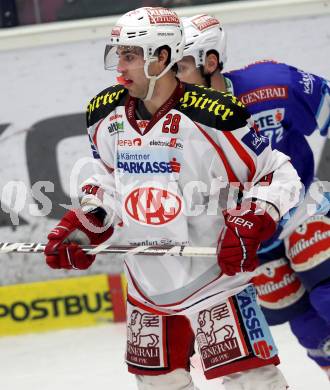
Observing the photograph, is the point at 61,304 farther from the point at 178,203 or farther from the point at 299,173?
the point at 178,203

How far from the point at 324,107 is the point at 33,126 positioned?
189 cm

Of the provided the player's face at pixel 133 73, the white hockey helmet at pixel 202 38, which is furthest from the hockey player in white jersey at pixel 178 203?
the white hockey helmet at pixel 202 38

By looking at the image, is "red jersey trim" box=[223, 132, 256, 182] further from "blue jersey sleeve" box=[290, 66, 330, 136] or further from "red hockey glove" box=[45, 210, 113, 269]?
"blue jersey sleeve" box=[290, 66, 330, 136]

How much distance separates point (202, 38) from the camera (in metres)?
4.07

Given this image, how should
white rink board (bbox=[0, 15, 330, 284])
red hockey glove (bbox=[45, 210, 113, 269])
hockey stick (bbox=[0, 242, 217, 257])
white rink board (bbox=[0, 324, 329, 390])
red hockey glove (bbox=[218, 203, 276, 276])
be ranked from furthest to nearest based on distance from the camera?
1. white rink board (bbox=[0, 15, 330, 284])
2. white rink board (bbox=[0, 324, 329, 390])
3. red hockey glove (bbox=[45, 210, 113, 269])
4. hockey stick (bbox=[0, 242, 217, 257])
5. red hockey glove (bbox=[218, 203, 276, 276])

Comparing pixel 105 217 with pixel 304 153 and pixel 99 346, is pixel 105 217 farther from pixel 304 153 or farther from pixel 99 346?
pixel 99 346

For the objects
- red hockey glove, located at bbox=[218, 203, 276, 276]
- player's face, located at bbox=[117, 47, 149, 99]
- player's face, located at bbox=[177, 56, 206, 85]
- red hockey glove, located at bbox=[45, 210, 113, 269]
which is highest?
player's face, located at bbox=[117, 47, 149, 99]

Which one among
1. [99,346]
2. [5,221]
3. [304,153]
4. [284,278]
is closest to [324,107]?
[304,153]

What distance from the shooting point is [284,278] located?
4.00 meters

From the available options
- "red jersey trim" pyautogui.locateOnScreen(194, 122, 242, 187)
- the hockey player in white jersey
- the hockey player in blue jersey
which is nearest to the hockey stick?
the hockey player in white jersey

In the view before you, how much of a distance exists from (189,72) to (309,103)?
45 cm

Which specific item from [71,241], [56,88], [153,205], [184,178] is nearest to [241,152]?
[184,178]

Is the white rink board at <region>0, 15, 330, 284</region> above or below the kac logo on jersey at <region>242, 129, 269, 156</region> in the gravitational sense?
below

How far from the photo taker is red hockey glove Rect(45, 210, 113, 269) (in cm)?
325
